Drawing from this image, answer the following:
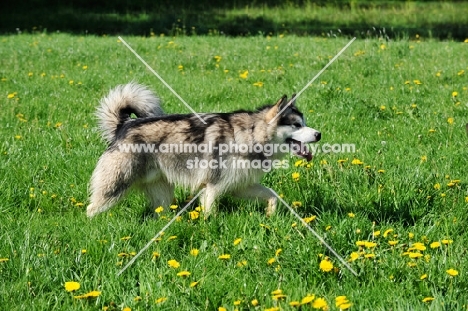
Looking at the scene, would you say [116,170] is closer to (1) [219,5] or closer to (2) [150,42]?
(2) [150,42]

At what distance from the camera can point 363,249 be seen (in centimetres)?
354

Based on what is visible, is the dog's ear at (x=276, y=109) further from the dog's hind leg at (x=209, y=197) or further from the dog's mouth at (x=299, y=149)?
the dog's hind leg at (x=209, y=197)

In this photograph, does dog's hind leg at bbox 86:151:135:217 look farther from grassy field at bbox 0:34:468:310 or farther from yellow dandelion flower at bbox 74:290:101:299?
yellow dandelion flower at bbox 74:290:101:299

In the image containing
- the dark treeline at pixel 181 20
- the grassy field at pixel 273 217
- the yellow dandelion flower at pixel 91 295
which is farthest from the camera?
the dark treeline at pixel 181 20

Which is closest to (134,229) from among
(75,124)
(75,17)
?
(75,124)

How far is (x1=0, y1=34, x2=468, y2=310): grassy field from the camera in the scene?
10.3ft

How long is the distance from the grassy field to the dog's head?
335 mm

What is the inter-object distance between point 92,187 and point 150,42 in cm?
917

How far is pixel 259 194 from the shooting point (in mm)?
4688

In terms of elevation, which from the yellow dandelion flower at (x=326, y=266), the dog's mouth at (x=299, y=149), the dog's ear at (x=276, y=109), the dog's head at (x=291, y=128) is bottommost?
the yellow dandelion flower at (x=326, y=266)

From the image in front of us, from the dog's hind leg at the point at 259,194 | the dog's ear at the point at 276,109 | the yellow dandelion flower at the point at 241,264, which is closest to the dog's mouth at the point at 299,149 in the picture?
the dog's ear at the point at 276,109

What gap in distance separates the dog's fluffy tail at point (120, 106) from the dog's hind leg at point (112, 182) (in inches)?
18.2

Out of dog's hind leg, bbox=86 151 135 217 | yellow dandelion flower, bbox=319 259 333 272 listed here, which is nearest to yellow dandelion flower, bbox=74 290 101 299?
yellow dandelion flower, bbox=319 259 333 272

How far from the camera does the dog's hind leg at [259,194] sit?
4.58m
